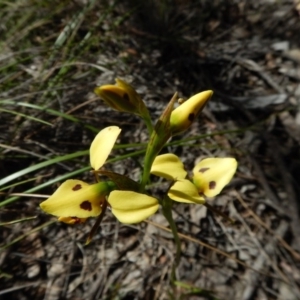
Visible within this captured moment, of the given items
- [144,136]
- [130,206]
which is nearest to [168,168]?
[130,206]

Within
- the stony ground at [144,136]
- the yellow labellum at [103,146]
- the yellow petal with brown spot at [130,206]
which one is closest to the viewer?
the yellow petal with brown spot at [130,206]

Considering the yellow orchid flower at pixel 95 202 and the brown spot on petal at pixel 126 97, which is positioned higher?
the brown spot on petal at pixel 126 97

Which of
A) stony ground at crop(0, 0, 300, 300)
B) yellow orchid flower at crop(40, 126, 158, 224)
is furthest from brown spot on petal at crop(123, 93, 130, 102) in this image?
stony ground at crop(0, 0, 300, 300)

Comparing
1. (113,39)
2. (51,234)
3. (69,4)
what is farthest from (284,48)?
A: (51,234)

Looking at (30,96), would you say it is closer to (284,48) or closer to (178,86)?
(178,86)

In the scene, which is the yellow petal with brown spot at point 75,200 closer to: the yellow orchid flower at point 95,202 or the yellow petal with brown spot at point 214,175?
the yellow orchid flower at point 95,202

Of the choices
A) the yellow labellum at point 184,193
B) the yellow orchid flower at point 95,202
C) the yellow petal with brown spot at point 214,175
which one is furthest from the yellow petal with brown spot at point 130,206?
the yellow petal with brown spot at point 214,175

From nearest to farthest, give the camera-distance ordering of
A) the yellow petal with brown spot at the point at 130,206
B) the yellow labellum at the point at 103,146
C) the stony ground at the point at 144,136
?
the yellow petal with brown spot at the point at 130,206
the yellow labellum at the point at 103,146
the stony ground at the point at 144,136

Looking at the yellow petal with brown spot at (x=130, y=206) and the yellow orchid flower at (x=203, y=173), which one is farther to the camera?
the yellow orchid flower at (x=203, y=173)
